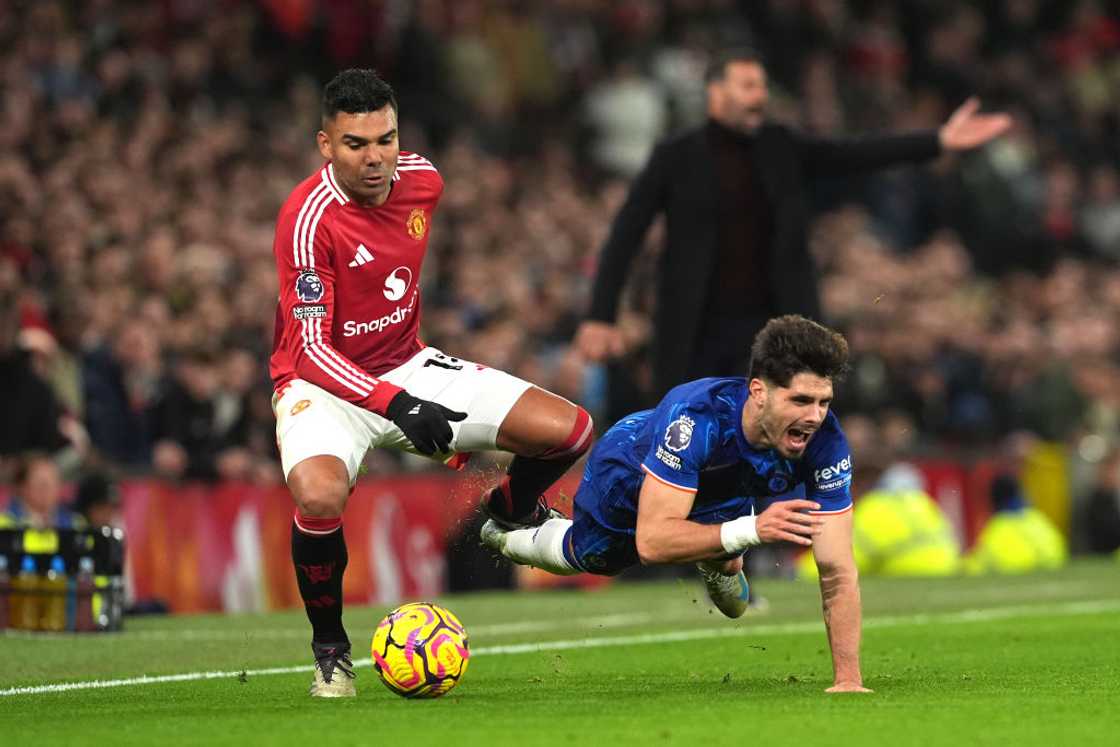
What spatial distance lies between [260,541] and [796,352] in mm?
7992

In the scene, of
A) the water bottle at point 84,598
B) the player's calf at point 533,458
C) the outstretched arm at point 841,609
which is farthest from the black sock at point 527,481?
the water bottle at point 84,598

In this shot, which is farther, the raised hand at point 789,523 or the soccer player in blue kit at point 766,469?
the soccer player in blue kit at point 766,469

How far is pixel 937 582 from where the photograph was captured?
16.8 m

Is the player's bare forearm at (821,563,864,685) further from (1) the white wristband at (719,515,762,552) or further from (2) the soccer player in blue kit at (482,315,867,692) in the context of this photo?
(1) the white wristband at (719,515,762,552)

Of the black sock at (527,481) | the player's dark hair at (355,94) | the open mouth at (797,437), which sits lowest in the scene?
the black sock at (527,481)

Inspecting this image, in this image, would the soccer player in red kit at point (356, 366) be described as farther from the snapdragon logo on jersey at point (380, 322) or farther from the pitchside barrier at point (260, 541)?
the pitchside barrier at point (260, 541)

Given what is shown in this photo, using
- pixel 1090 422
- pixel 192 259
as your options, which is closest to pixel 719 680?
pixel 192 259

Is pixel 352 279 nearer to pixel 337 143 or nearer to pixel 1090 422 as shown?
pixel 337 143

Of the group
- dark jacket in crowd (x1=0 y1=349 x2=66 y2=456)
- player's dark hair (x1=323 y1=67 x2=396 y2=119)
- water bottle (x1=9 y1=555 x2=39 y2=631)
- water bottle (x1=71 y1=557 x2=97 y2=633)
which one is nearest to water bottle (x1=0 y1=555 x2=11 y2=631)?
water bottle (x1=9 y1=555 x2=39 y2=631)

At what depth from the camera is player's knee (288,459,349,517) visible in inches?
325

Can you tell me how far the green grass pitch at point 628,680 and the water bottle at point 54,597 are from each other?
0.31 m

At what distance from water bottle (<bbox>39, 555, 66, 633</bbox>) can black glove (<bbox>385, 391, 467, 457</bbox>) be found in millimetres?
4187

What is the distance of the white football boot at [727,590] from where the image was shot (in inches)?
367

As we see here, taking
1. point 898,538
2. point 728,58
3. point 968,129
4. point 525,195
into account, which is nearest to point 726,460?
point 728,58
